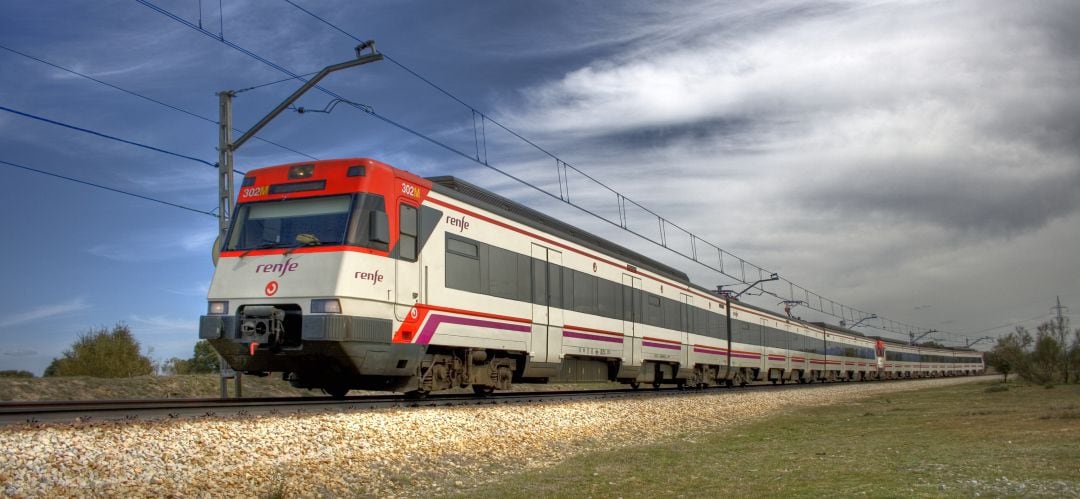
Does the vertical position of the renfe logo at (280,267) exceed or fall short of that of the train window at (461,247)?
it falls short

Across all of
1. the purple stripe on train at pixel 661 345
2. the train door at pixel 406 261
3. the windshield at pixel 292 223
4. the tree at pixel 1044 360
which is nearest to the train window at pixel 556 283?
the train door at pixel 406 261

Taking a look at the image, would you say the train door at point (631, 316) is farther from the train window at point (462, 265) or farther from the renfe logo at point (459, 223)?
the renfe logo at point (459, 223)

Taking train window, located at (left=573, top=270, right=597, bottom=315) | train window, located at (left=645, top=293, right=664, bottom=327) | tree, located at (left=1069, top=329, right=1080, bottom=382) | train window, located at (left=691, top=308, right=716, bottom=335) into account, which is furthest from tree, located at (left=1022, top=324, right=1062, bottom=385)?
train window, located at (left=573, top=270, right=597, bottom=315)

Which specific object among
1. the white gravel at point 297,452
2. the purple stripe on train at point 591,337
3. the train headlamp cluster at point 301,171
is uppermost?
the train headlamp cluster at point 301,171

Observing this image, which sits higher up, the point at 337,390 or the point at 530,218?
the point at 530,218

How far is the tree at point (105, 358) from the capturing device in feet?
83.8

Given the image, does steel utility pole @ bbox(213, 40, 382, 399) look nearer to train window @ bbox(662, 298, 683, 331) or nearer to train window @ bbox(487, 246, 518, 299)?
train window @ bbox(487, 246, 518, 299)

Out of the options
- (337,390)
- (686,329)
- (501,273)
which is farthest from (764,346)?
(337,390)

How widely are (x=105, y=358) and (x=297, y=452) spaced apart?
21.4m

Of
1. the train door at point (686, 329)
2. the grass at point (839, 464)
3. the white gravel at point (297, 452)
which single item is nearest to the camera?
the white gravel at point (297, 452)

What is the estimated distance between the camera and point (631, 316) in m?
21.4

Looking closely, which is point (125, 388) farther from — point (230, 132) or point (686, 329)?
point (686, 329)

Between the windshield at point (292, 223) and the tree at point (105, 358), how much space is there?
16776 mm

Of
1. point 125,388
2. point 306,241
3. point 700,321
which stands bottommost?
point 125,388
